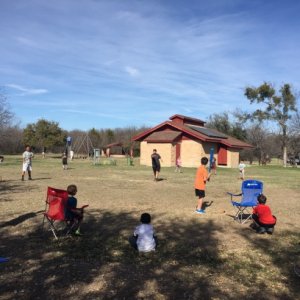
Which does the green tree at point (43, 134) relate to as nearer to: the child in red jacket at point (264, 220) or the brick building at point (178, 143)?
the brick building at point (178, 143)

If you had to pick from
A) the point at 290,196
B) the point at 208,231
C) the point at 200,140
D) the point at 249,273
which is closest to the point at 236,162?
the point at 200,140

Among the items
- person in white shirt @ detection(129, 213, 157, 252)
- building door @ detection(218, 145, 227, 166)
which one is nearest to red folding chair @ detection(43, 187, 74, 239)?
person in white shirt @ detection(129, 213, 157, 252)

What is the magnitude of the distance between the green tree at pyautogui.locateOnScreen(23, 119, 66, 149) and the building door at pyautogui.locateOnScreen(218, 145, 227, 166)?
28055 millimetres

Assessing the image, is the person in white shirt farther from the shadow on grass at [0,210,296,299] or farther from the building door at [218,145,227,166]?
the building door at [218,145,227,166]

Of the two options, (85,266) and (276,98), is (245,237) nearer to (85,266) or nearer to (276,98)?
(85,266)

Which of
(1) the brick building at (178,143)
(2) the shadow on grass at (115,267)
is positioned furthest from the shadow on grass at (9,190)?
(1) the brick building at (178,143)

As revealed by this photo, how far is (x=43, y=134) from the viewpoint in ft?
189

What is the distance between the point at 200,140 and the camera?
111ft

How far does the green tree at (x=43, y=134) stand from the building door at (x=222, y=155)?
28.1 meters

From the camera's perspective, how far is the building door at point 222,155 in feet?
124

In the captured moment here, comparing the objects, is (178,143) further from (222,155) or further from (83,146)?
(83,146)

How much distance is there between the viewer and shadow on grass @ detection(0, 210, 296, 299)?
4580mm

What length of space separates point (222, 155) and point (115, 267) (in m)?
33.4

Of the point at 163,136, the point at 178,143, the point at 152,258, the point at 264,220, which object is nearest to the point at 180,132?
the point at 178,143
